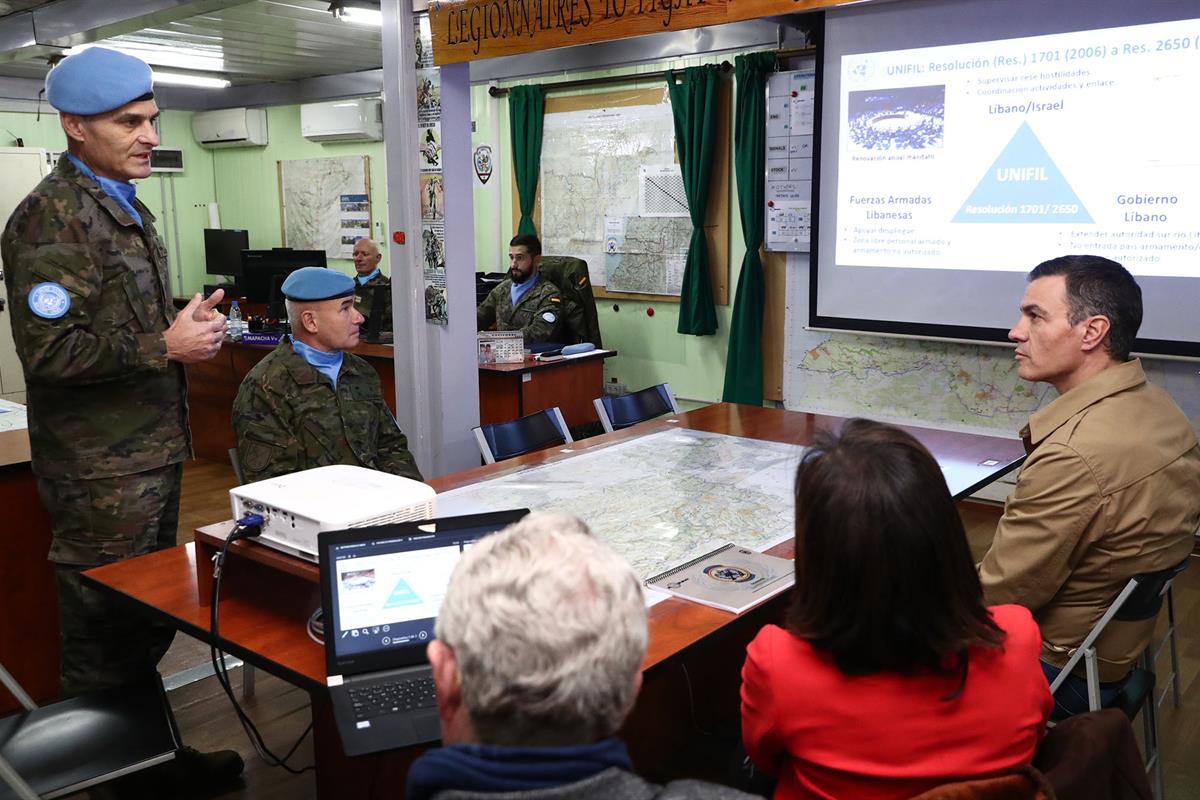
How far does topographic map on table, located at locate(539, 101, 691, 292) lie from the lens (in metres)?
6.41

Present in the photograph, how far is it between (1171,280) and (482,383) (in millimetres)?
3309

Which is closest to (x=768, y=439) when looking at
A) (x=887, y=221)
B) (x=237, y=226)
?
(x=887, y=221)

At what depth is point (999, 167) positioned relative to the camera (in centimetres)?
456

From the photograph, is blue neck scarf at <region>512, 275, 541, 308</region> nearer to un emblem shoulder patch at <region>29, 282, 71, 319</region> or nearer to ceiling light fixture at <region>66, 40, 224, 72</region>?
ceiling light fixture at <region>66, 40, 224, 72</region>

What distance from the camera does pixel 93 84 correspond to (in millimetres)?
2352

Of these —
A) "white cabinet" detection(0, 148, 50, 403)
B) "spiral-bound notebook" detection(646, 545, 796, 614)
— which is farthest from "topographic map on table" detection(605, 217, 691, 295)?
"white cabinet" detection(0, 148, 50, 403)

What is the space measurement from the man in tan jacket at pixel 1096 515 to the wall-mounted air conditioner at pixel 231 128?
910cm

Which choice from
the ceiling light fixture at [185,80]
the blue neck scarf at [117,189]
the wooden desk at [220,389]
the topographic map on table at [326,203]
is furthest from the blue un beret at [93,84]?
the ceiling light fixture at [185,80]

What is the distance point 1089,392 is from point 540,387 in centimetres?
348

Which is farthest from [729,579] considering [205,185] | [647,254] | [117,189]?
[205,185]

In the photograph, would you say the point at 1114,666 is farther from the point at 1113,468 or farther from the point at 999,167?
the point at 999,167

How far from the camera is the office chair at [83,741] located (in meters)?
1.87

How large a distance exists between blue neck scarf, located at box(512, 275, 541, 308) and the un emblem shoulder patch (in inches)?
155

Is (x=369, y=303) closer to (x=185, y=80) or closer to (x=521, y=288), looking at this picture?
(x=521, y=288)
